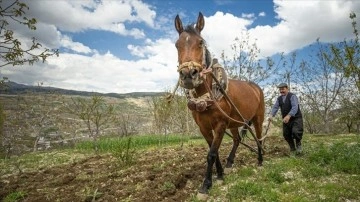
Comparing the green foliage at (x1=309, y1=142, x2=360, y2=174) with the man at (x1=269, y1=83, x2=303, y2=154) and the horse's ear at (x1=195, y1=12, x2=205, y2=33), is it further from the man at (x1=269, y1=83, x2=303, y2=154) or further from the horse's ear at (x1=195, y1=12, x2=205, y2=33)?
the horse's ear at (x1=195, y1=12, x2=205, y2=33)

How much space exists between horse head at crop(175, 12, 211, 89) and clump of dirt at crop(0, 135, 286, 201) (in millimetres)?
2495

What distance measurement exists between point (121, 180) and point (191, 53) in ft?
12.9

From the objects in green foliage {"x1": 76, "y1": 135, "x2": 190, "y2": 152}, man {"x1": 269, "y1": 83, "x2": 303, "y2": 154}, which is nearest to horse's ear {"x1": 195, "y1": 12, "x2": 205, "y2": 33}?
man {"x1": 269, "y1": 83, "x2": 303, "y2": 154}

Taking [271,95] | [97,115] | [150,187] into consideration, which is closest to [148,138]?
[97,115]

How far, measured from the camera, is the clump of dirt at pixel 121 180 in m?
6.74

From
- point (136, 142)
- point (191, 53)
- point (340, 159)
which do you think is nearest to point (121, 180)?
point (191, 53)

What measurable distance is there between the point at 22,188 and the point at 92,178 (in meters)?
1.80

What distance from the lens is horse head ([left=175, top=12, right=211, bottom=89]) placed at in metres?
5.45

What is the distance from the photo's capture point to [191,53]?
577 cm

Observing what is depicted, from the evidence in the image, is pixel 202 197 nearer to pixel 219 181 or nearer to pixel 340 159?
pixel 219 181

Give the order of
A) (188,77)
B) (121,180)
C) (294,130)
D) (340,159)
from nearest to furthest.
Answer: (188,77)
(340,159)
(121,180)
(294,130)

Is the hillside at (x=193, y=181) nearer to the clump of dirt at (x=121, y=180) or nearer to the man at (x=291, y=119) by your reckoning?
the clump of dirt at (x=121, y=180)

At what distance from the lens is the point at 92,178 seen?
27.7 ft

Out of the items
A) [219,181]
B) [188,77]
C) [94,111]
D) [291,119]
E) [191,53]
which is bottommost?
[219,181]
